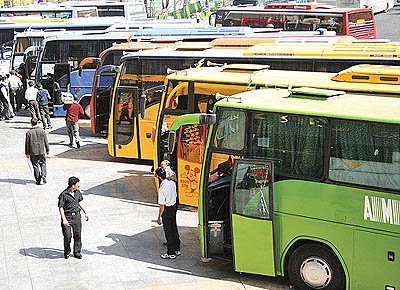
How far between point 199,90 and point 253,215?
5027mm

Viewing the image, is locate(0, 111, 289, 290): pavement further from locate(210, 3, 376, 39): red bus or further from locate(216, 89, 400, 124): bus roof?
locate(210, 3, 376, 39): red bus

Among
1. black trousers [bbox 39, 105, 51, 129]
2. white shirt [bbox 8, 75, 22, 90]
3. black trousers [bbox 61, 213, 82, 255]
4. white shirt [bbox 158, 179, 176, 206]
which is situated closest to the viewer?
white shirt [bbox 158, 179, 176, 206]

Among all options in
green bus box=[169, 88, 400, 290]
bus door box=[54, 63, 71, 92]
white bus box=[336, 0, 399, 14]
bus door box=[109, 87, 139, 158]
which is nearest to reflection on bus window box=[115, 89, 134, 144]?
bus door box=[109, 87, 139, 158]

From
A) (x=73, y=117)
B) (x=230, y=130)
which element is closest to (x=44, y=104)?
(x=73, y=117)

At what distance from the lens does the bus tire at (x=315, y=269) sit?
35.0 ft

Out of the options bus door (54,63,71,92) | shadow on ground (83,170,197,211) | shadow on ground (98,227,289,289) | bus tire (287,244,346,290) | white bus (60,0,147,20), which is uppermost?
white bus (60,0,147,20)

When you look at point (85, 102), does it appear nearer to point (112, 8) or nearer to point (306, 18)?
point (306, 18)

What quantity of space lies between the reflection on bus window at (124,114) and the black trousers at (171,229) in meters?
6.76

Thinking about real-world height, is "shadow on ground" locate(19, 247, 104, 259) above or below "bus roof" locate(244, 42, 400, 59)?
below

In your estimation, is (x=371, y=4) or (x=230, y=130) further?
(x=371, y=4)

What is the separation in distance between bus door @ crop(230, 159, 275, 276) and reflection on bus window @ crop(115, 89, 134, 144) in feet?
26.8

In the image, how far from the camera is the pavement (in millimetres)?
11625

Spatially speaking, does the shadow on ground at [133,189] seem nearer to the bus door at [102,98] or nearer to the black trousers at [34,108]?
the bus door at [102,98]

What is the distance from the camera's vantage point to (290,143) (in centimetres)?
1080
